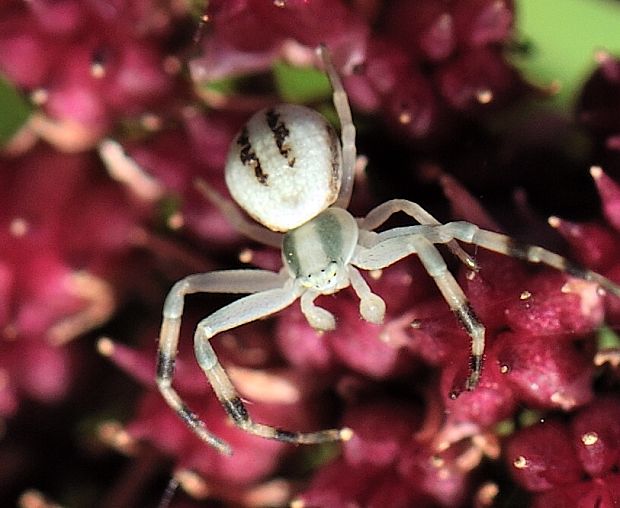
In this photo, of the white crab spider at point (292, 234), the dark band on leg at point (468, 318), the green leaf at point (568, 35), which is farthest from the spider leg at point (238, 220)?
the green leaf at point (568, 35)

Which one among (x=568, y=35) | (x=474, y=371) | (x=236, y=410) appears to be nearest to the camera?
(x=474, y=371)

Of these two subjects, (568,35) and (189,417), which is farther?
(568,35)

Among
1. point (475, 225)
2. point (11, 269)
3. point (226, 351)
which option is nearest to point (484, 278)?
point (475, 225)

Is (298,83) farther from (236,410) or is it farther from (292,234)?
(236,410)

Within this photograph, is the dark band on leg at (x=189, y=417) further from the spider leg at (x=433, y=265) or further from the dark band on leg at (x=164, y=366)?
the spider leg at (x=433, y=265)

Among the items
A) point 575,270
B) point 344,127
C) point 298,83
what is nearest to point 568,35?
point 298,83

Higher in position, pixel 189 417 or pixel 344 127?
pixel 344 127

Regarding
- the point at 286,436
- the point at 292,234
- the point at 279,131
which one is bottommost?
the point at 286,436
